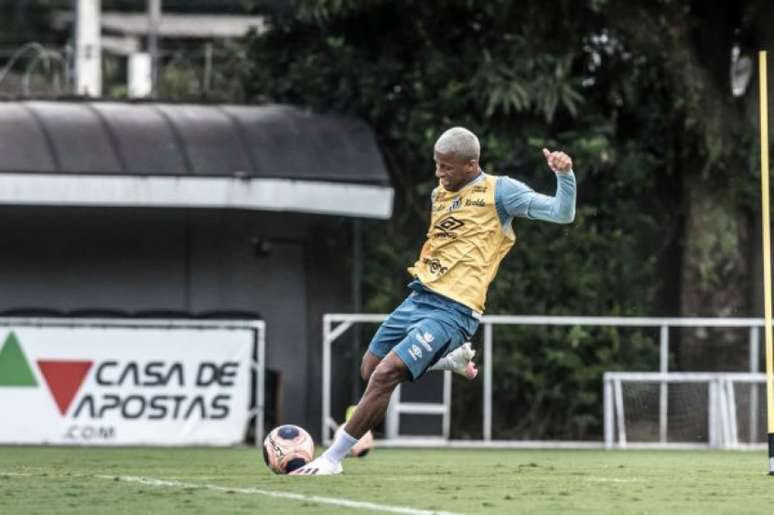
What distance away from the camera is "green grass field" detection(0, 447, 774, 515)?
9.16 m

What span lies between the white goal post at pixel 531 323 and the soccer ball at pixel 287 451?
9251 mm

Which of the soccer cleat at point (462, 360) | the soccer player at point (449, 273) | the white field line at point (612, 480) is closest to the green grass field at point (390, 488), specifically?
the white field line at point (612, 480)

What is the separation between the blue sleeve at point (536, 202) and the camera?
11.0 metres

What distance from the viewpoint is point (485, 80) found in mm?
23109

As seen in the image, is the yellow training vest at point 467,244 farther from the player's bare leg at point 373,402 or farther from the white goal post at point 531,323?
the white goal post at point 531,323

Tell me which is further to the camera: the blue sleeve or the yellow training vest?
the yellow training vest

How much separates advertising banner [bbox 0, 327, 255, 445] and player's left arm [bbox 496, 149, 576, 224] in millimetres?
8838

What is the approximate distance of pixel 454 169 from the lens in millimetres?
11391

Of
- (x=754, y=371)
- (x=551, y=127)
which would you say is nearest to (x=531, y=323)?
(x=754, y=371)

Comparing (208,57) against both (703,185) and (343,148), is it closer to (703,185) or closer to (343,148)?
(343,148)

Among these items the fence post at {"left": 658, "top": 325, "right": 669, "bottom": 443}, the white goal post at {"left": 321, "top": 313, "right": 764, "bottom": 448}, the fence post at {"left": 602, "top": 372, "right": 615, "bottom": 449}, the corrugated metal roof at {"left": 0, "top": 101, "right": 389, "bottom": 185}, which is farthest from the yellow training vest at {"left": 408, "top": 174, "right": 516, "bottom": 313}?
the corrugated metal roof at {"left": 0, "top": 101, "right": 389, "bottom": 185}

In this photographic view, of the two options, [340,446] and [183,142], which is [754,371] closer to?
[183,142]

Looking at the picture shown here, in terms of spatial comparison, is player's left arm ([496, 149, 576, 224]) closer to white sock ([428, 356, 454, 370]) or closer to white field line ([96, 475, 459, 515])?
white sock ([428, 356, 454, 370])

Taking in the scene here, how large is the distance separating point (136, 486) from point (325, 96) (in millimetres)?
13598
